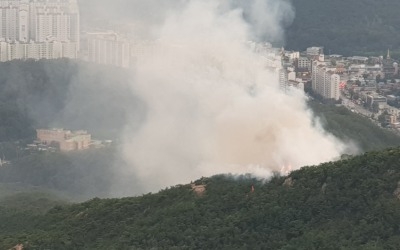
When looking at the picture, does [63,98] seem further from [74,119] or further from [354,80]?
[354,80]

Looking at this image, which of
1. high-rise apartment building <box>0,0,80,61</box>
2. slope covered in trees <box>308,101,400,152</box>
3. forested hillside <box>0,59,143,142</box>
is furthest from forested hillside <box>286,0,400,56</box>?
slope covered in trees <box>308,101,400,152</box>

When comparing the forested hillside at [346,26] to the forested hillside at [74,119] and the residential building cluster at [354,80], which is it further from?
the forested hillside at [74,119]

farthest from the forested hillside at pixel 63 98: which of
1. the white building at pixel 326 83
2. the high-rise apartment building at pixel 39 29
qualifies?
the white building at pixel 326 83

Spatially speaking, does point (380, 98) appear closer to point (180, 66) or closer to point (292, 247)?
point (180, 66)

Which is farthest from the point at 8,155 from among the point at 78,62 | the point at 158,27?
the point at 78,62

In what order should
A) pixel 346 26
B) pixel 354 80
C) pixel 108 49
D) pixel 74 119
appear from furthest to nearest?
pixel 346 26, pixel 354 80, pixel 108 49, pixel 74 119

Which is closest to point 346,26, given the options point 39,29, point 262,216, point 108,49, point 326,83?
point 326,83

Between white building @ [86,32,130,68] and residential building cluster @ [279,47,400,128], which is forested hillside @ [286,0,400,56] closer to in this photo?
residential building cluster @ [279,47,400,128]
